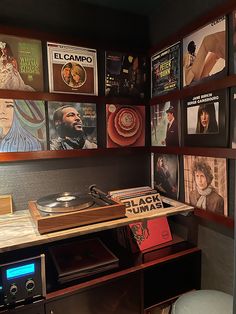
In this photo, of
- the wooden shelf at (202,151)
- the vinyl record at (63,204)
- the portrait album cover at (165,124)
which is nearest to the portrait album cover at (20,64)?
the vinyl record at (63,204)

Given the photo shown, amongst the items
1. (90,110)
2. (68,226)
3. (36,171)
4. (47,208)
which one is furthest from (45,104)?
(68,226)

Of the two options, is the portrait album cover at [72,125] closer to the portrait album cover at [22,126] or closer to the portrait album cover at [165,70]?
the portrait album cover at [22,126]

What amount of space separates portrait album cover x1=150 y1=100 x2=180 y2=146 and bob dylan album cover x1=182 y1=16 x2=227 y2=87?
0.62 feet

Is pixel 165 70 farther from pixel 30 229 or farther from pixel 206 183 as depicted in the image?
pixel 30 229

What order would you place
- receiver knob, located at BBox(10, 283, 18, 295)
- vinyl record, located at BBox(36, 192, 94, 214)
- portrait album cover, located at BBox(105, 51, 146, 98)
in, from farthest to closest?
portrait album cover, located at BBox(105, 51, 146, 98), vinyl record, located at BBox(36, 192, 94, 214), receiver knob, located at BBox(10, 283, 18, 295)

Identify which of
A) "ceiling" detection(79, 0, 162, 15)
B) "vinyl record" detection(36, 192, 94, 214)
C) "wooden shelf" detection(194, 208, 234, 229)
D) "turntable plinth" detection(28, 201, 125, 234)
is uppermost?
"ceiling" detection(79, 0, 162, 15)

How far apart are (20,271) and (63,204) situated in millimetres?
342

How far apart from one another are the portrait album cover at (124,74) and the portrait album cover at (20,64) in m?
0.45

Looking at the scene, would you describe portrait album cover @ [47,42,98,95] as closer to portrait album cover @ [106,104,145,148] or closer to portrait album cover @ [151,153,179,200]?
portrait album cover @ [106,104,145,148]

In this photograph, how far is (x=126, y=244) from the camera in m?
1.52

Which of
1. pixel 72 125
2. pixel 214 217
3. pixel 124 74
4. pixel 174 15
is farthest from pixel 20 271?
pixel 174 15

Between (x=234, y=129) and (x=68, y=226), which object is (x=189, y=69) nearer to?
(x=234, y=129)

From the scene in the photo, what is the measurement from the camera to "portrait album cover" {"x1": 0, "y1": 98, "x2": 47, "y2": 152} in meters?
1.45

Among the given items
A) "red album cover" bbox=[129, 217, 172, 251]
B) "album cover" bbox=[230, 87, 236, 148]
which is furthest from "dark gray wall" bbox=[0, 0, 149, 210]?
"album cover" bbox=[230, 87, 236, 148]
